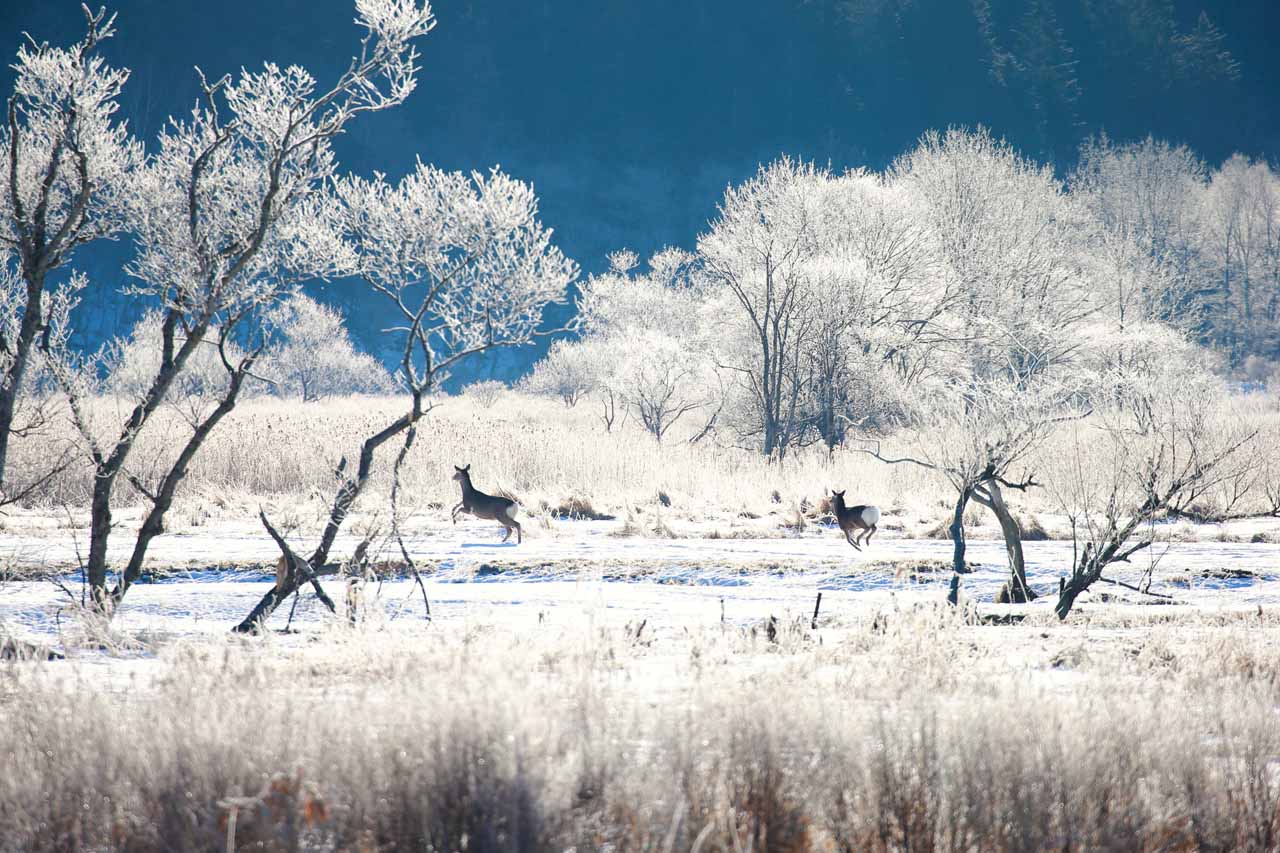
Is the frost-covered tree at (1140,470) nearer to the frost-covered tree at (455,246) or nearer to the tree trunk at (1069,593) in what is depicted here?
the tree trunk at (1069,593)

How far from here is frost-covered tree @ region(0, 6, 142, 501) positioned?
27.1 feet

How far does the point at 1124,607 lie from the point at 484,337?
663 cm

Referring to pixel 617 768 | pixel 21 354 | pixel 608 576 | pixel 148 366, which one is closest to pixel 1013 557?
pixel 608 576

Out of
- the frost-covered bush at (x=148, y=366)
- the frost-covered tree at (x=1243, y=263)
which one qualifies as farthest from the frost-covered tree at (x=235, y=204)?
the frost-covered tree at (x=1243, y=263)

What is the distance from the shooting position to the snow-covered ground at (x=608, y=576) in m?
9.37

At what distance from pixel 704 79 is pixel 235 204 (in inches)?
5635

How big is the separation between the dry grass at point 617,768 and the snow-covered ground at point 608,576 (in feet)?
12.0

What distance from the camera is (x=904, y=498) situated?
681 inches

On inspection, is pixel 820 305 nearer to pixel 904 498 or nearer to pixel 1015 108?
pixel 904 498

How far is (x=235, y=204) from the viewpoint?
929cm

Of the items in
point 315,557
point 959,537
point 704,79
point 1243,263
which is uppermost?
point 704,79

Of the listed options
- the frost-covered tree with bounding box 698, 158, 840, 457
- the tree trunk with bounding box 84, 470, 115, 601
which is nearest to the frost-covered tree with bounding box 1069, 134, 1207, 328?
the frost-covered tree with bounding box 698, 158, 840, 457

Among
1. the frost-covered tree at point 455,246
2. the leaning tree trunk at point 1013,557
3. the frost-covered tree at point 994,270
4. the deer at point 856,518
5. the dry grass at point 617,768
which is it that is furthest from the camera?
the frost-covered tree at point 994,270

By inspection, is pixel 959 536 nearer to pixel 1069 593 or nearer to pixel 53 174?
pixel 1069 593
